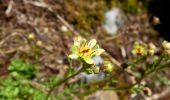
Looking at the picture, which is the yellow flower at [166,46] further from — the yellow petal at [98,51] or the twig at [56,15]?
the twig at [56,15]

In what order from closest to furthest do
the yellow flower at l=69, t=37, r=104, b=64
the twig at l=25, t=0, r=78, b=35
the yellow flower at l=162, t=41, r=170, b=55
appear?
1. the yellow flower at l=69, t=37, r=104, b=64
2. the yellow flower at l=162, t=41, r=170, b=55
3. the twig at l=25, t=0, r=78, b=35

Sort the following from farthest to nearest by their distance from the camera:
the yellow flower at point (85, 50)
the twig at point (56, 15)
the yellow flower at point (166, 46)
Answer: the twig at point (56, 15) < the yellow flower at point (166, 46) < the yellow flower at point (85, 50)

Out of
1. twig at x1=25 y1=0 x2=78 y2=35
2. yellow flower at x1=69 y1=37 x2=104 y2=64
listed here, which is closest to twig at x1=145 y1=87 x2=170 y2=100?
twig at x1=25 y1=0 x2=78 y2=35

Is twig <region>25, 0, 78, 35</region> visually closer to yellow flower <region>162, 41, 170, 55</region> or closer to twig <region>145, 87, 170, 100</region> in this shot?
twig <region>145, 87, 170, 100</region>

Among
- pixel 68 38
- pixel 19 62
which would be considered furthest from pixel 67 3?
pixel 19 62

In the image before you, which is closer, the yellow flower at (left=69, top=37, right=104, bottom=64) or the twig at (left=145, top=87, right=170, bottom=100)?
the yellow flower at (left=69, top=37, right=104, bottom=64)

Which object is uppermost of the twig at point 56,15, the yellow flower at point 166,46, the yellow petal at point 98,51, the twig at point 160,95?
the twig at point 56,15

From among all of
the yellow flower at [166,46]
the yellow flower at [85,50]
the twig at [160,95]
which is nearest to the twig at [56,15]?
the twig at [160,95]

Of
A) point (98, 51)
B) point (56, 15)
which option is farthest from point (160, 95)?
point (98, 51)

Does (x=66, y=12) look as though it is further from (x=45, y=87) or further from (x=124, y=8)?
(x=45, y=87)
